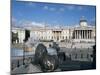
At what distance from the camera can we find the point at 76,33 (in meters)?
3.04

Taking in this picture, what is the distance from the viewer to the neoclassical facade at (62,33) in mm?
2822

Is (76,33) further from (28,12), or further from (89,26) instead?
(28,12)

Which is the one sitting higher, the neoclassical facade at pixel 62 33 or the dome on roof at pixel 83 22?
the dome on roof at pixel 83 22

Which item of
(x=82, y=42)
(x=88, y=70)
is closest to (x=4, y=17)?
(x=82, y=42)

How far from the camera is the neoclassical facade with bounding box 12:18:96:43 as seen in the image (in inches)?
111

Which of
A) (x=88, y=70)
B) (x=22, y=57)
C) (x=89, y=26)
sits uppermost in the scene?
(x=89, y=26)

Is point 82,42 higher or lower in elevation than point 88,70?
higher

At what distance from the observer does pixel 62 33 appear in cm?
298

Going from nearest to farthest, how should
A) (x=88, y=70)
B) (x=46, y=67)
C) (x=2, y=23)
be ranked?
(x=2, y=23)
(x=46, y=67)
(x=88, y=70)

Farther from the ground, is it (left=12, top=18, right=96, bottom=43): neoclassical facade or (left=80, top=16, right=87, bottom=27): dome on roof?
(left=80, top=16, right=87, bottom=27): dome on roof

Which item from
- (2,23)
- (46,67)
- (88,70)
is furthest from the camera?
(88,70)

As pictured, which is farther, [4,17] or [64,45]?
[64,45]

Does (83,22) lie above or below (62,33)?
above

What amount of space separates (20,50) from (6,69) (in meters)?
0.29
